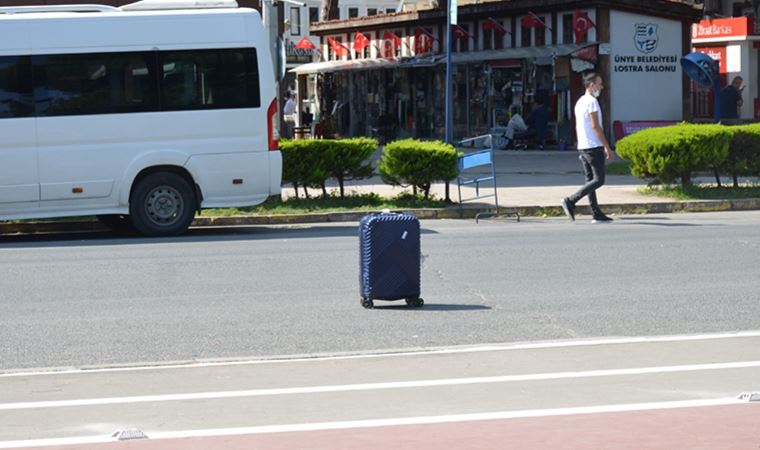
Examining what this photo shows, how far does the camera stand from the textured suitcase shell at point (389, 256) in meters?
11.1

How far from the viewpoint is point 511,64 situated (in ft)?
132

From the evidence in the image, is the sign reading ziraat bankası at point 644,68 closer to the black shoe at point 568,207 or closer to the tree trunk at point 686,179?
Result: the tree trunk at point 686,179

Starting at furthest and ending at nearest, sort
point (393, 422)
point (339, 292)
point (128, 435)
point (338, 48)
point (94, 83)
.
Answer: point (338, 48) → point (94, 83) → point (339, 292) → point (393, 422) → point (128, 435)

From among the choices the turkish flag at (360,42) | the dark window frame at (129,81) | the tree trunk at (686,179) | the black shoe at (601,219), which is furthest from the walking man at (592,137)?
the turkish flag at (360,42)

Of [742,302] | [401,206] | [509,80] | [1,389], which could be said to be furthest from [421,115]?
[1,389]

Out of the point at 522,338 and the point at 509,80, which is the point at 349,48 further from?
the point at 522,338

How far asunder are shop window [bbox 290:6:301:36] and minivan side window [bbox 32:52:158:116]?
250ft

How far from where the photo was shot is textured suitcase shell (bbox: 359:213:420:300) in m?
11.1

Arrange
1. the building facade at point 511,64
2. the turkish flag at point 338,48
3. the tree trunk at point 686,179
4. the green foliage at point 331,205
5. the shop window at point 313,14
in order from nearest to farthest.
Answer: the green foliage at point 331,205 < the tree trunk at point 686,179 < the building facade at point 511,64 < the turkish flag at point 338,48 < the shop window at point 313,14

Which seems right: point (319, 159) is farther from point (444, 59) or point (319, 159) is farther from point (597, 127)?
point (444, 59)

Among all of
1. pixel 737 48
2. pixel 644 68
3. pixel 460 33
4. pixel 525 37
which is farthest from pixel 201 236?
pixel 737 48

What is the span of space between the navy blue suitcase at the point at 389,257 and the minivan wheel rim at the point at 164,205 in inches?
270

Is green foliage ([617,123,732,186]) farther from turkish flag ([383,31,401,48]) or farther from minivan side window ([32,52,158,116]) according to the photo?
turkish flag ([383,31,401,48])

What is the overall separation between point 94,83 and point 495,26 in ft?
81.7
